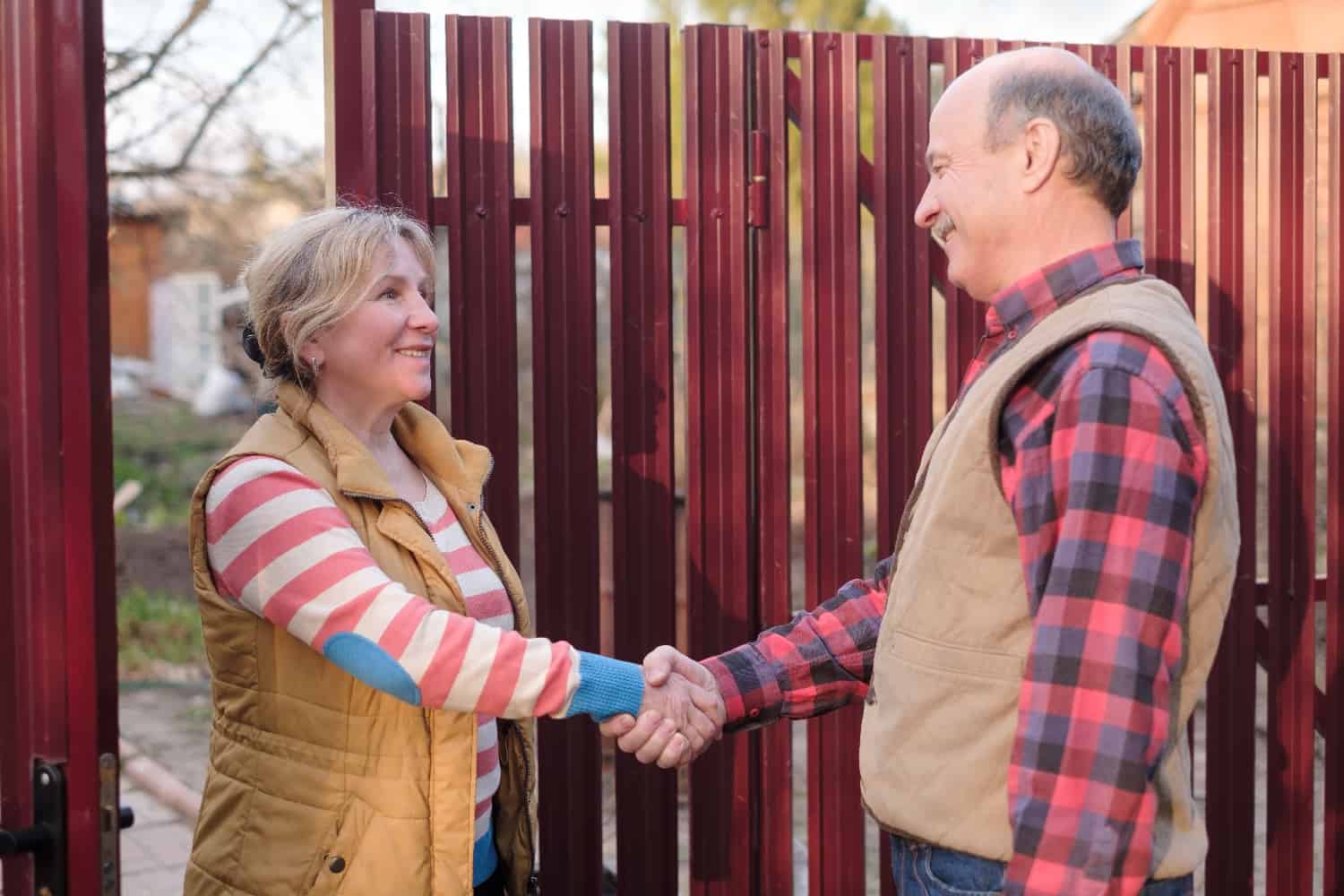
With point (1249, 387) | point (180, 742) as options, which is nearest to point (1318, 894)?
point (1249, 387)

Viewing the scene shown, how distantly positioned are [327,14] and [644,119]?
781 millimetres

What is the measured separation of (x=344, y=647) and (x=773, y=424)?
1.58 meters

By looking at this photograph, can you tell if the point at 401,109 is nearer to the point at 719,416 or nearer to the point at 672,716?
the point at 719,416

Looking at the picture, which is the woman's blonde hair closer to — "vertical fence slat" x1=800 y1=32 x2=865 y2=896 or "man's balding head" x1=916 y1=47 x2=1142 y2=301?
"man's balding head" x1=916 y1=47 x2=1142 y2=301

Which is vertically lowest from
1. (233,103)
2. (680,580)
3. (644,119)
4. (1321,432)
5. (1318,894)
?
(1318,894)

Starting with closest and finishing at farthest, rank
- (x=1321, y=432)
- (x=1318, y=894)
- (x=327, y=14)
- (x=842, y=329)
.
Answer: (x=327, y=14) → (x=842, y=329) → (x=1318, y=894) → (x=1321, y=432)

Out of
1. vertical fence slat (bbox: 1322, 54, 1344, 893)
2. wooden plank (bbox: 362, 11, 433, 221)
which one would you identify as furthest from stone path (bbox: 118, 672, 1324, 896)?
wooden plank (bbox: 362, 11, 433, 221)

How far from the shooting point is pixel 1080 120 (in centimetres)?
190

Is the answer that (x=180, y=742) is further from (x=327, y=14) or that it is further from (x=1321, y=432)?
(x=1321, y=432)

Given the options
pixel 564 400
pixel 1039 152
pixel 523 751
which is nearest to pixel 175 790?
pixel 564 400

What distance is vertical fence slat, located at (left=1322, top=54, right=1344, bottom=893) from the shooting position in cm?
370

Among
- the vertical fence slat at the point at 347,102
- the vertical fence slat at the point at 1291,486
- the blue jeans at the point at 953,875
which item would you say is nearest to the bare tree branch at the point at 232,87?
the vertical fence slat at the point at 347,102

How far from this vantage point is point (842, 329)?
11.2ft

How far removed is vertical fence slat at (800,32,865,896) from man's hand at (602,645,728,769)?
0.89 metres
